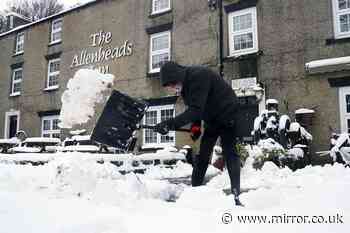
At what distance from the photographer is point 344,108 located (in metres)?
9.33

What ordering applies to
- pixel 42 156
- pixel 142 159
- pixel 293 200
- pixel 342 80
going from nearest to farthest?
pixel 293 200 < pixel 42 156 < pixel 142 159 < pixel 342 80

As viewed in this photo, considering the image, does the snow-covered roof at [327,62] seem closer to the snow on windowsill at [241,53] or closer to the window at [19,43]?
the snow on windowsill at [241,53]

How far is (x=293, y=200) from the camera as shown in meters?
3.25

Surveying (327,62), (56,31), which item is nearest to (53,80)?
(56,31)

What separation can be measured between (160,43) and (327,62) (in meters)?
6.59

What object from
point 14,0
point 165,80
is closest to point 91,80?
point 165,80

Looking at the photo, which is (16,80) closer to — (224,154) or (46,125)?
(46,125)

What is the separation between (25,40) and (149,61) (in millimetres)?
9498

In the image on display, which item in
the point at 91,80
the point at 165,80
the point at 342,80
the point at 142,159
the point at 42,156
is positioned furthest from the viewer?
the point at 91,80

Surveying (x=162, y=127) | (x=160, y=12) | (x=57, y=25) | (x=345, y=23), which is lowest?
(x=162, y=127)

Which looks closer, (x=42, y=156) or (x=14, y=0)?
(x=42, y=156)

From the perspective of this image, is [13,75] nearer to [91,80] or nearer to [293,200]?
[91,80]

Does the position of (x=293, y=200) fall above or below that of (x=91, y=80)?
below

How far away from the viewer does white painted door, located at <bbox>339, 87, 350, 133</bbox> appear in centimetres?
927
